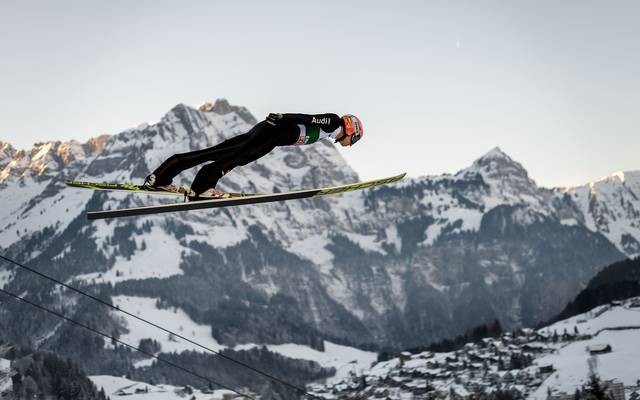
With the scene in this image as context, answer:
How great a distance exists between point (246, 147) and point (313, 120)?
1188 millimetres

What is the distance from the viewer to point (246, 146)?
44.8 feet

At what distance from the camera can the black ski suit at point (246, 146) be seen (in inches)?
537

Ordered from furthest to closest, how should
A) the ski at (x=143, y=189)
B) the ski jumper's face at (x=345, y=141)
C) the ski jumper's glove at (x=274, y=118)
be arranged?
the ski jumper's face at (x=345, y=141), the ski at (x=143, y=189), the ski jumper's glove at (x=274, y=118)

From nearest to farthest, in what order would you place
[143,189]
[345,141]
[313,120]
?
[313,120] → [143,189] → [345,141]

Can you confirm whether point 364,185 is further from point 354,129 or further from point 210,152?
point 210,152

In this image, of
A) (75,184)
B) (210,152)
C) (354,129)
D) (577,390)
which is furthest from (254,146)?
(577,390)

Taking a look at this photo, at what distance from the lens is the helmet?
Answer: 14.5 meters

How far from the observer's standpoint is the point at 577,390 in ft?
625

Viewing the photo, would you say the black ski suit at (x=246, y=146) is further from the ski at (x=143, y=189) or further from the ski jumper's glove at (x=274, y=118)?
the ski at (x=143, y=189)

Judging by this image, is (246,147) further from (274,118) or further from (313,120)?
(313,120)

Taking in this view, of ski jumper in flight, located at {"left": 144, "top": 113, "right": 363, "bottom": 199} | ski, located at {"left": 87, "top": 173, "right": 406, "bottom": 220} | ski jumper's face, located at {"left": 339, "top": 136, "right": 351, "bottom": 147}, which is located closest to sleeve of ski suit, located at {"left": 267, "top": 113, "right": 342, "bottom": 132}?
ski jumper in flight, located at {"left": 144, "top": 113, "right": 363, "bottom": 199}

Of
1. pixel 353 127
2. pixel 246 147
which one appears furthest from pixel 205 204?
pixel 353 127

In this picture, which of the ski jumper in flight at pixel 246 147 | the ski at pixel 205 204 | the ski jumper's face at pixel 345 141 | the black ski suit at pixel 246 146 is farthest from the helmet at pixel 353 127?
the ski at pixel 205 204

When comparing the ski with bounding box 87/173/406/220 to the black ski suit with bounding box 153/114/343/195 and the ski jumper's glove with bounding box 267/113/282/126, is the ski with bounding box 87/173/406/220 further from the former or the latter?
the ski jumper's glove with bounding box 267/113/282/126
